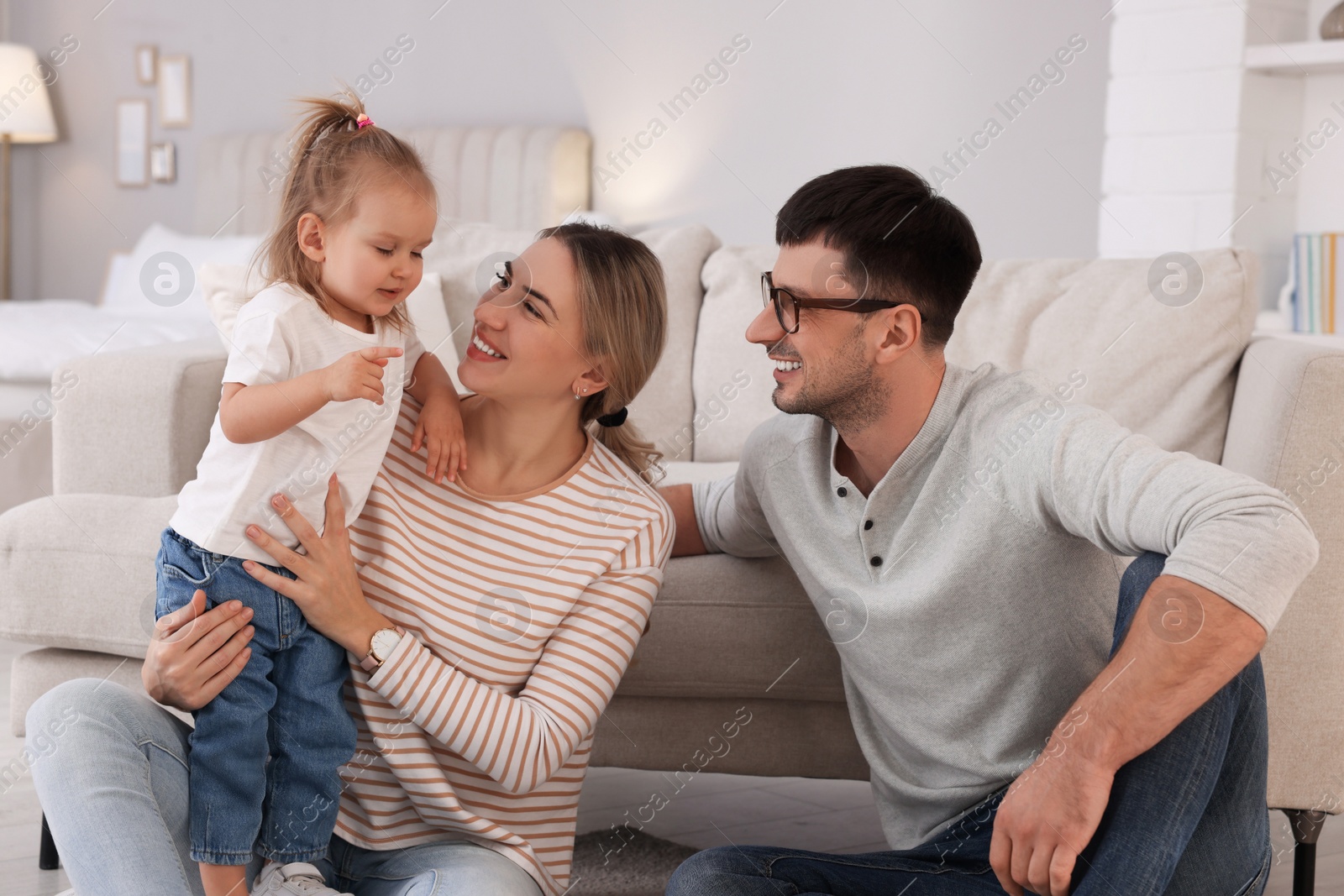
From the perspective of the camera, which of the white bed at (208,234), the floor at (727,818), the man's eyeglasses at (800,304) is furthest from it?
the white bed at (208,234)

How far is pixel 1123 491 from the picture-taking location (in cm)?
106

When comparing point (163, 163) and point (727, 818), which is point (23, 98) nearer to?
point (163, 163)

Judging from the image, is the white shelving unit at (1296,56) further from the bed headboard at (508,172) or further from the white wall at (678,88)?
the bed headboard at (508,172)

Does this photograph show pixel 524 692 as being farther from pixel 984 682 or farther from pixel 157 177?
pixel 157 177

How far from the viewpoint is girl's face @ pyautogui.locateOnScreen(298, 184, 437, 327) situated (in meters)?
1.18

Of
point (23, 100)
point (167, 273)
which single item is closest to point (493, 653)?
point (167, 273)

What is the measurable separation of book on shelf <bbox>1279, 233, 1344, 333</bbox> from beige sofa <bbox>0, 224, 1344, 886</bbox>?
35.6 inches

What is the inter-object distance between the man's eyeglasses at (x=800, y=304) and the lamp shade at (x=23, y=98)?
213 inches

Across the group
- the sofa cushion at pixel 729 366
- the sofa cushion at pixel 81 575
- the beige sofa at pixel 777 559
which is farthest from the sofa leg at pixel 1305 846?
the sofa cushion at pixel 81 575

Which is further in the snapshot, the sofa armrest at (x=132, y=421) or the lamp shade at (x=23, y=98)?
the lamp shade at (x=23, y=98)

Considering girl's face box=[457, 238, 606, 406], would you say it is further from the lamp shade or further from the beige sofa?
the lamp shade

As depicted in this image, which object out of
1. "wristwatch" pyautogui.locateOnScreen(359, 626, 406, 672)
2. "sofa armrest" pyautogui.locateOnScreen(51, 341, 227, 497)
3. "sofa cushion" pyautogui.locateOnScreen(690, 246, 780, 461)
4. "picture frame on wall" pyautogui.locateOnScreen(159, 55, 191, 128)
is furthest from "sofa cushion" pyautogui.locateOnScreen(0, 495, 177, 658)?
"picture frame on wall" pyautogui.locateOnScreen(159, 55, 191, 128)

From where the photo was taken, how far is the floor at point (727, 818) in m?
1.72

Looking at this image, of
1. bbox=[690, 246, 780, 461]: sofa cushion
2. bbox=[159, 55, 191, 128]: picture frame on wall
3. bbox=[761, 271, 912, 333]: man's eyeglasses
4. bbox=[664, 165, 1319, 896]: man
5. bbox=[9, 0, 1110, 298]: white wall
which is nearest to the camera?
bbox=[664, 165, 1319, 896]: man
